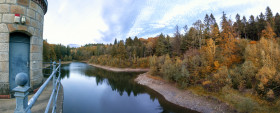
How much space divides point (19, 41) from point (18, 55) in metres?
0.61

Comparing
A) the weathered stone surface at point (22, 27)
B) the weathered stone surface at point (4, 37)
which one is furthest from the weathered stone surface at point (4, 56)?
the weathered stone surface at point (22, 27)

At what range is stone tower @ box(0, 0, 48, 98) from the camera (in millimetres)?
4992

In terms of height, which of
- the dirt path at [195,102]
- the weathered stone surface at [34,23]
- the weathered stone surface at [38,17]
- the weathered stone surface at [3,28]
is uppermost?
the weathered stone surface at [38,17]

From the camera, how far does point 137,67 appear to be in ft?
135

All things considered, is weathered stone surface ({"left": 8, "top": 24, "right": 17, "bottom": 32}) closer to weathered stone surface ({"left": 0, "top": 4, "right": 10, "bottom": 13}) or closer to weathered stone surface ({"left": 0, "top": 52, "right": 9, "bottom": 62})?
weathered stone surface ({"left": 0, "top": 4, "right": 10, "bottom": 13})

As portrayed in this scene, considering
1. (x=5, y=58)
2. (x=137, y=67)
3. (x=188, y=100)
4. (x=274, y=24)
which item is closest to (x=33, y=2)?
(x=5, y=58)

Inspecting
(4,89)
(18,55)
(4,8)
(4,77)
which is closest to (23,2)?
(4,8)

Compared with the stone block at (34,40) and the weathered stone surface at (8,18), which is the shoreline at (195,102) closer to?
the stone block at (34,40)

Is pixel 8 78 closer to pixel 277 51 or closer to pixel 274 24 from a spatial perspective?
pixel 277 51

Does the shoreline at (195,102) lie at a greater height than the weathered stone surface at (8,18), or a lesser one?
lesser

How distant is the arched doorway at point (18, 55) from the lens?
17.3 feet

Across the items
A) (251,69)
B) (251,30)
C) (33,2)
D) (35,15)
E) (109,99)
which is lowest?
(109,99)

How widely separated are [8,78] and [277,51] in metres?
17.1

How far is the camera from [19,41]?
18.1 feet
